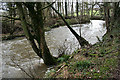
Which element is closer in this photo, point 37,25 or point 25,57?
point 37,25

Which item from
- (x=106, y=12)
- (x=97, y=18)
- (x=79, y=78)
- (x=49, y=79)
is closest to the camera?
(x=79, y=78)

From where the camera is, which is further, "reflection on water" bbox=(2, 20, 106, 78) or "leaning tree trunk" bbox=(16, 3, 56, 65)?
"reflection on water" bbox=(2, 20, 106, 78)

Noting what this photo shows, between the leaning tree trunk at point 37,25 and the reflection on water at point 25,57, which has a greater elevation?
the leaning tree trunk at point 37,25

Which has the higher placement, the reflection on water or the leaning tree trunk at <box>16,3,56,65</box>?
the leaning tree trunk at <box>16,3,56,65</box>

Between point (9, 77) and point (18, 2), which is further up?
point (18, 2)

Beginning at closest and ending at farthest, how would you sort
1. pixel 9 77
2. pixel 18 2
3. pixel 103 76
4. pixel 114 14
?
pixel 103 76 < pixel 18 2 < pixel 9 77 < pixel 114 14

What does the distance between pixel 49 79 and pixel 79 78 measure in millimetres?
1086

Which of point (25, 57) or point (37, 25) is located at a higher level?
point (37, 25)

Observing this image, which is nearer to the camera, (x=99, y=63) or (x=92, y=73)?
(x=92, y=73)

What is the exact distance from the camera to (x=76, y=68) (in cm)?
421

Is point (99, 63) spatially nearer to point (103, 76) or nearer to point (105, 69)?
point (105, 69)

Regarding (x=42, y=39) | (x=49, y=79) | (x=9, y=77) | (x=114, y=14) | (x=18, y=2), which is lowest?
(x=9, y=77)

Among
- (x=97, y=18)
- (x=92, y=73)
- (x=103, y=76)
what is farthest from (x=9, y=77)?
(x=97, y=18)

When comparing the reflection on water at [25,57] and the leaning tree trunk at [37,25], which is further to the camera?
the reflection on water at [25,57]
